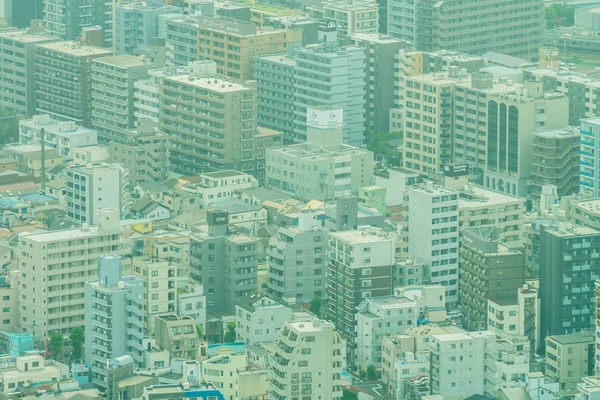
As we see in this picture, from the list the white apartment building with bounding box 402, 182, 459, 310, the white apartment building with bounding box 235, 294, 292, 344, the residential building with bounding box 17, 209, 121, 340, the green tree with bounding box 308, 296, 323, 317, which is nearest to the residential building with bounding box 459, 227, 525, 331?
the white apartment building with bounding box 402, 182, 459, 310

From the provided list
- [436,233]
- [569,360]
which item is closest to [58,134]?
[436,233]

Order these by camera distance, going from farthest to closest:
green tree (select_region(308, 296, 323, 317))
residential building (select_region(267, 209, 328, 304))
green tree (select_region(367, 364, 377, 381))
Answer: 1. residential building (select_region(267, 209, 328, 304))
2. green tree (select_region(308, 296, 323, 317))
3. green tree (select_region(367, 364, 377, 381))

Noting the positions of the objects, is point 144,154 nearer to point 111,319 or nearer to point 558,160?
point 558,160

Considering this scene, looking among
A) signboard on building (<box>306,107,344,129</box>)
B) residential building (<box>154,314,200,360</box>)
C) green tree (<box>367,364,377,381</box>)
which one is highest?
signboard on building (<box>306,107,344,129</box>)

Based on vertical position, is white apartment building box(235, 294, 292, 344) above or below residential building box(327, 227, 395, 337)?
below

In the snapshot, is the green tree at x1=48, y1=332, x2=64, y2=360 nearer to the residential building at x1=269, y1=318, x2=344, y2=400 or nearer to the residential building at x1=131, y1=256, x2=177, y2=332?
the residential building at x1=131, y1=256, x2=177, y2=332

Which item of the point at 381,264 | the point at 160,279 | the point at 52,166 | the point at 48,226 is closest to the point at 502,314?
the point at 381,264

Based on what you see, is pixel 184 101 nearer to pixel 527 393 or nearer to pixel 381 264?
pixel 381 264
